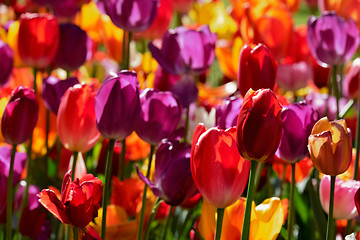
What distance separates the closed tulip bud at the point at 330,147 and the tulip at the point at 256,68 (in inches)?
7.0

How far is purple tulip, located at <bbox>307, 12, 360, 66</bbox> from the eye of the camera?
104 centimetres

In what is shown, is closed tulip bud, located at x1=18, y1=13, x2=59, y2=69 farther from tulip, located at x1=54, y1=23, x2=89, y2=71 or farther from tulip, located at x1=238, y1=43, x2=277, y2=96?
tulip, located at x1=238, y1=43, x2=277, y2=96

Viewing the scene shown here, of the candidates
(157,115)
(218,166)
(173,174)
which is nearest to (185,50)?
(157,115)

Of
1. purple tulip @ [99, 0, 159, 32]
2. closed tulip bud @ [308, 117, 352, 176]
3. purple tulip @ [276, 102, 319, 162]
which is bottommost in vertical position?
purple tulip @ [276, 102, 319, 162]

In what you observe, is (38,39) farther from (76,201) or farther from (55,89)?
(76,201)

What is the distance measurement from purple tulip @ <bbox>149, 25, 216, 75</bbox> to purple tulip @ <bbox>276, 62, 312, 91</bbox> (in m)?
0.40

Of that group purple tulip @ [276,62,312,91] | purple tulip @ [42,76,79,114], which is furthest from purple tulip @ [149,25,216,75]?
purple tulip @ [276,62,312,91]

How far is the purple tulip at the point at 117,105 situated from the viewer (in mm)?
741

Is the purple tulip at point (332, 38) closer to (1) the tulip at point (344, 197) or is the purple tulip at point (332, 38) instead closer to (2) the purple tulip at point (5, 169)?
(1) the tulip at point (344, 197)

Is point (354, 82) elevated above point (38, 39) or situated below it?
below

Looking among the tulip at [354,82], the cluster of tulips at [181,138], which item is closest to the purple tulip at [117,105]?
the cluster of tulips at [181,138]

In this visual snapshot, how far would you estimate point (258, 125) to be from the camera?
0.61m

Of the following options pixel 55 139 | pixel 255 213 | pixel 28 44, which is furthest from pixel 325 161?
pixel 55 139

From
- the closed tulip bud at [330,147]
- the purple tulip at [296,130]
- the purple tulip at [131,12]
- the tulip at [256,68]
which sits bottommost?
the purple tulip at [296,130]
